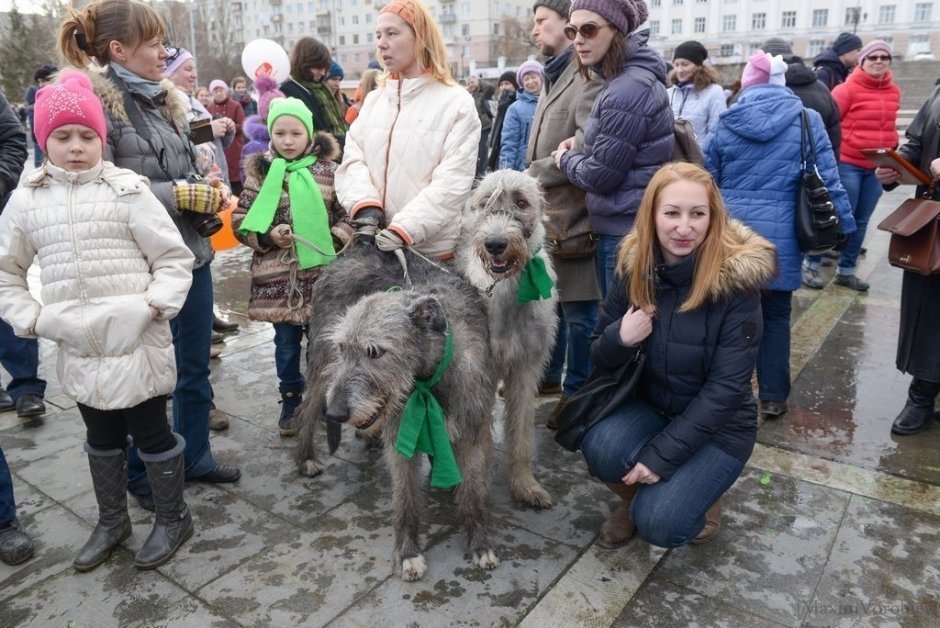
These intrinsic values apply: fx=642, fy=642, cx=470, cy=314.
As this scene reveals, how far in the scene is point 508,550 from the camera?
3.29 metres

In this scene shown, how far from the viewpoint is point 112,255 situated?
2.96m

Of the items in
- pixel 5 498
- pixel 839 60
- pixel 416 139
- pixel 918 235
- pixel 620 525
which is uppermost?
pixel 839 60

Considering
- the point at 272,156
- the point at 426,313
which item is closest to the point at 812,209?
the point at 426,313

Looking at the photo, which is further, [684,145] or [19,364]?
[19,364]

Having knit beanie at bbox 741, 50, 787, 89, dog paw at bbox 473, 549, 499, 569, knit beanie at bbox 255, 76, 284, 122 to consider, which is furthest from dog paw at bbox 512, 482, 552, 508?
knit beanie at bbox 255, 76, 284, 122

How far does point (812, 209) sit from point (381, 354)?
321 centimetres

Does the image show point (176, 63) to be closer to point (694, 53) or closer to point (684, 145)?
point (684, 145)

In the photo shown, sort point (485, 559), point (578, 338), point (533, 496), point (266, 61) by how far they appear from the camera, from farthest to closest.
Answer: point (266, 61) < point (578, 338) < point (533, 496) < point (485, 559)

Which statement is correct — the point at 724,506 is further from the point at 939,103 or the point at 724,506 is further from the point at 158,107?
the point at 158,107

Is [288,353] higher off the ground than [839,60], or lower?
lower

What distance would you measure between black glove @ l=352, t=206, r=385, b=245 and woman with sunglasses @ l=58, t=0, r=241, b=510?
0.76 metres

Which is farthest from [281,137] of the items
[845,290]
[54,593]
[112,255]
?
[845,290]

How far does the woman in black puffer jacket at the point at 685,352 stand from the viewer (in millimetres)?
3010

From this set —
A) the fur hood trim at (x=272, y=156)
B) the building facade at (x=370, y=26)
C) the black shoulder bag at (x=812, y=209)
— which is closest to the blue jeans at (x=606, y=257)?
the black shoulder bag at (x=812, y=209)
